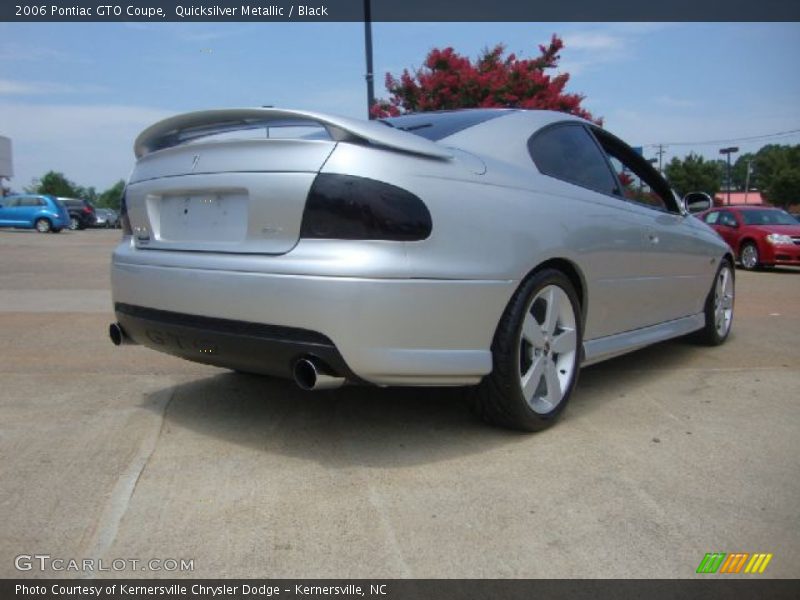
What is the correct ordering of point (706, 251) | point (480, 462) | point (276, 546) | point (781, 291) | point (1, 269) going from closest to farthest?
1. point (276, 546)
2. point (480, 462)
3. point (706, 251)
4. point (781, 291)
5. point (1, 269)

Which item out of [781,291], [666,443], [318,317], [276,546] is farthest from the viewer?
[781,291]

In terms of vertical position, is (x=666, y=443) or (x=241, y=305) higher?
(x=241, y=305)

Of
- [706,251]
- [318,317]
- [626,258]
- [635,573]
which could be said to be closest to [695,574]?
[635,573]

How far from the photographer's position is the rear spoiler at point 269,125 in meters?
2.66

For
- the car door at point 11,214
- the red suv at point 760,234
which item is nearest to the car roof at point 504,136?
the red suv at point 760,234

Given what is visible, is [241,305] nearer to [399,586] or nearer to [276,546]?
[276,546]

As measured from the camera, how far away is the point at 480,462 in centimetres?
287

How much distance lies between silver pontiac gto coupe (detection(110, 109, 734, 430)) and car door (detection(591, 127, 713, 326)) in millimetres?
500

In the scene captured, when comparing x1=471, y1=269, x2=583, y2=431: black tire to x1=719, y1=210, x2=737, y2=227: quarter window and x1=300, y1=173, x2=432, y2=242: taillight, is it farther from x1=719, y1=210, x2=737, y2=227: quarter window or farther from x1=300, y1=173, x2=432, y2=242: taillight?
x1=719, y1=210, x2=737, y2=227: quarter window

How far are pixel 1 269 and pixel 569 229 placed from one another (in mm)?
10272

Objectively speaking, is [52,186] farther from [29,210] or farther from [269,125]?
[269,125]

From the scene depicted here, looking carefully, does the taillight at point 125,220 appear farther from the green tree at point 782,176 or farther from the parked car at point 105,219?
the green tree at point 782,176

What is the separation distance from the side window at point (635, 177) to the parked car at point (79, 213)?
33462 millimetres

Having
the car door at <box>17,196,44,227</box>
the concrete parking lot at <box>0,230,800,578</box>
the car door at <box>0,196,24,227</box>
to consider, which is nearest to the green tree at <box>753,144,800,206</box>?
the car door at <box>17,196,44,227</box>
